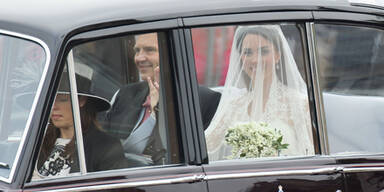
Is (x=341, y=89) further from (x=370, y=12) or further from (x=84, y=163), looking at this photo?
(x=84, y=163)

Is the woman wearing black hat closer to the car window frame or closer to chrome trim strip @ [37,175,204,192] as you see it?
chrome trim strip @ [37,175,204,192]

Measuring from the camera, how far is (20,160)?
430 cm

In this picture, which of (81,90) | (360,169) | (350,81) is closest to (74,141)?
(81,90)

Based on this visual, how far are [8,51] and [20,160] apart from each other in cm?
57

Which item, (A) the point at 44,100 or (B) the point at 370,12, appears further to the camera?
(B) the point at 370,12

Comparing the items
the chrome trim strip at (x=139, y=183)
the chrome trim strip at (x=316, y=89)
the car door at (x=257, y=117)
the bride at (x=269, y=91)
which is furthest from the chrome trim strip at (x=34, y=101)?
→ the chrome trim strip at (x=316, y=89)

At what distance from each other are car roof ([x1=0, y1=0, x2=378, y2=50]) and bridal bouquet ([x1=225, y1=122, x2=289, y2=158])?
63cm

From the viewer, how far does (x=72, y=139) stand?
4480mm

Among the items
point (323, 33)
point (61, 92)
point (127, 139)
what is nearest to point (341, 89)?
point (323, 33)

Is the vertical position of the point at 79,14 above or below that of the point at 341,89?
above

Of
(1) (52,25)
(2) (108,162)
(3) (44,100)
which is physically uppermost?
(1) (52,25)

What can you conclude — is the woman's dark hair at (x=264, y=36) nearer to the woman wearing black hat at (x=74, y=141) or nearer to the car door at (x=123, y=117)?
the car door at (x=123, y=117)

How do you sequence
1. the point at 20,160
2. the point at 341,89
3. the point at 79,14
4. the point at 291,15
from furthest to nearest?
the point at 341,89
the point at 291,15
the point at 79,14
the point at 20,160

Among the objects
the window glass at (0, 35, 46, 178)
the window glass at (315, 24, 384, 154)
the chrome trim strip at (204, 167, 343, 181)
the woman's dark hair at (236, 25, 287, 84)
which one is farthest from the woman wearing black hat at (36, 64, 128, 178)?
the window glass at (315, 24, 384, 154)
